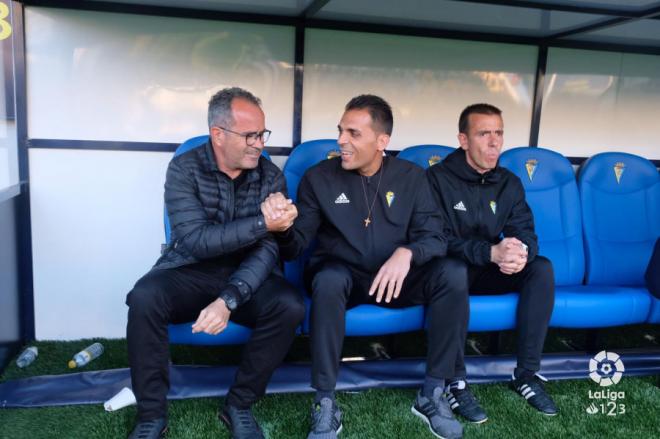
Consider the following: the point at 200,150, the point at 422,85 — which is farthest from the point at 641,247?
the point at 200,150

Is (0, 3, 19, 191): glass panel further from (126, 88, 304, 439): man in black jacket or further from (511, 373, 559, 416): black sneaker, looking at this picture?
(511, 373, 559, 416): black sneaker

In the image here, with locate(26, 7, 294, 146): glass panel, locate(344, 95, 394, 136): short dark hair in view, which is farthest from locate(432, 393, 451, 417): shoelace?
locate(26, 7, 294, 146): glass panel

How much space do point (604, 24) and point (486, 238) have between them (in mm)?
1248

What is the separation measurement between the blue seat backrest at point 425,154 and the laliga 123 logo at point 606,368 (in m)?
1.22

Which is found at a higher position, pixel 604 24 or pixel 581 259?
pixel 604 24

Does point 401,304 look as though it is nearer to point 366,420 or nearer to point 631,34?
point 366,420

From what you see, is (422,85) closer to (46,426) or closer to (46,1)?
(46,1)

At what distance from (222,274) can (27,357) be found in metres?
1.09

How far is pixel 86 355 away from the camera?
8.63ft

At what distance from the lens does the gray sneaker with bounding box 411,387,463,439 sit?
6.98 feet

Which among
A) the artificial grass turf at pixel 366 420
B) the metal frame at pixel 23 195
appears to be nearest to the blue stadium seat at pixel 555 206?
the artificial grass turf at pixel 366 420

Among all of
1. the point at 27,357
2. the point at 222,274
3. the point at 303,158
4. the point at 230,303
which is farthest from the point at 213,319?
the point at 27,357

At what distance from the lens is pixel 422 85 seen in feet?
10.5

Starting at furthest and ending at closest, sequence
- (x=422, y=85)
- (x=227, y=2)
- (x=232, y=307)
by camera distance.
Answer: (x=422, y=85), (x=227, y=2), (x=232, y=307)
